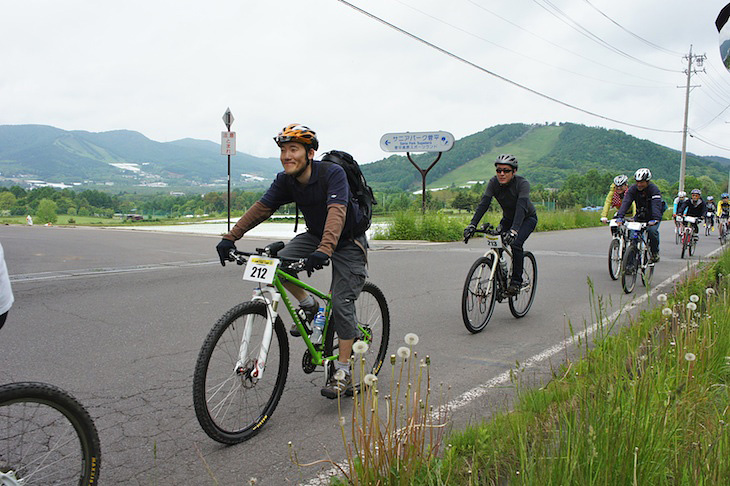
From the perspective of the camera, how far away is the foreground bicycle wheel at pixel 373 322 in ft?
15.5

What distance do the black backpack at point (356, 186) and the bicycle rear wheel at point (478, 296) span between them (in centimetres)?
242

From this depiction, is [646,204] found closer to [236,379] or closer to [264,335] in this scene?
[264,335]

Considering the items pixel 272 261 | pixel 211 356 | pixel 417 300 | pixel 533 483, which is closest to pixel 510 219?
pixel 417 300

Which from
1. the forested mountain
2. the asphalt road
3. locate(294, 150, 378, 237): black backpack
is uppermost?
the forested mountain

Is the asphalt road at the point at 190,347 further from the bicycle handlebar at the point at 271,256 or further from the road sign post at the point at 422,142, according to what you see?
the road sign post at the point at 422,142

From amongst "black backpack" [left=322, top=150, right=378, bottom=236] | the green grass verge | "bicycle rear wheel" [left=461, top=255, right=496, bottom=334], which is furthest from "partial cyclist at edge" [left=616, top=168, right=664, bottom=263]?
"black backpack" [left=322, top=150, right=378, bottom=236]

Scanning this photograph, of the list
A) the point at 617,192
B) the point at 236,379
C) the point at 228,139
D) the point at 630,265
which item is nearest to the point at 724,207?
the point at 617,192

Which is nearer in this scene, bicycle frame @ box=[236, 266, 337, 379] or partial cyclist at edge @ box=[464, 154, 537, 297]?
bicycle frame @ box=[236, 266, 337, 379]

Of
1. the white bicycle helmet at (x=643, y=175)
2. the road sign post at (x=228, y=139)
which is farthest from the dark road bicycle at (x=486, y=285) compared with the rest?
the road sign post at (x=228, y=139)

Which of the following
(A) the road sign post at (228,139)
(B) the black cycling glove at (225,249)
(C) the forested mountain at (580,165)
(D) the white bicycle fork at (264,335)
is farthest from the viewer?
(C) the forested mountain at (580,165)

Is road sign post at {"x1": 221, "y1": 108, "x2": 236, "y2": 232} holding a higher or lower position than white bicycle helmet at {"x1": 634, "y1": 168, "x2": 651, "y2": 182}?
higher

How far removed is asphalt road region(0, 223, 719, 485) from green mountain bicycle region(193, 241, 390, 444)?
16 centimetres

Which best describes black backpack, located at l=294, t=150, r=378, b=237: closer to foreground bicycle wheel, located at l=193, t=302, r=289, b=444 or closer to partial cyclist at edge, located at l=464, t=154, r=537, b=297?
foreground bicycle wheel, located at l=193, t=302, r=289, b=444

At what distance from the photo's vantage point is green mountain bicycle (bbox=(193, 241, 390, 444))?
11.0ft
